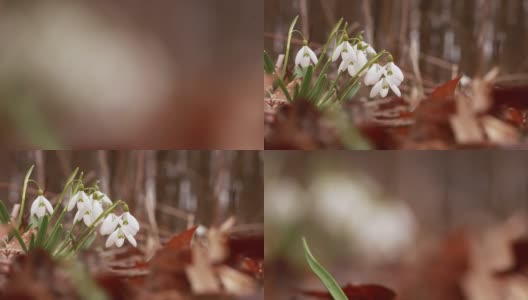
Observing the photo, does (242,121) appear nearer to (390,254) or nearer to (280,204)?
(280,204)

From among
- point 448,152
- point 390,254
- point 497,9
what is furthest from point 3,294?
point 497,9

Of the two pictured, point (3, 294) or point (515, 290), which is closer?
point (3, 294)

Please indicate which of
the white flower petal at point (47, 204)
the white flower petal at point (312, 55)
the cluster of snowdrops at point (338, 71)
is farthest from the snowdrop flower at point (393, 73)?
the white flower petal at point (47, 204)

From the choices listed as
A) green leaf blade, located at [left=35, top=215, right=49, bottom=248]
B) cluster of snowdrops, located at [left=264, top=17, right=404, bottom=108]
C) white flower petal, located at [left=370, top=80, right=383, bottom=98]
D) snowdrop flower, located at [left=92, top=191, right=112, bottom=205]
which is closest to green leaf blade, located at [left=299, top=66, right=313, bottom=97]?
cluster of snowdrops, located at [left=264, top=17, right=404, bottom=108]

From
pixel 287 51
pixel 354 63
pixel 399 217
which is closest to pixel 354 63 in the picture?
pixel 354 63

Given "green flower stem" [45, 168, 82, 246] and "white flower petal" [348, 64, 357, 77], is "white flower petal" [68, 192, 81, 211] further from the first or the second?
"white flower petal" [348, 64, 357, 77]
